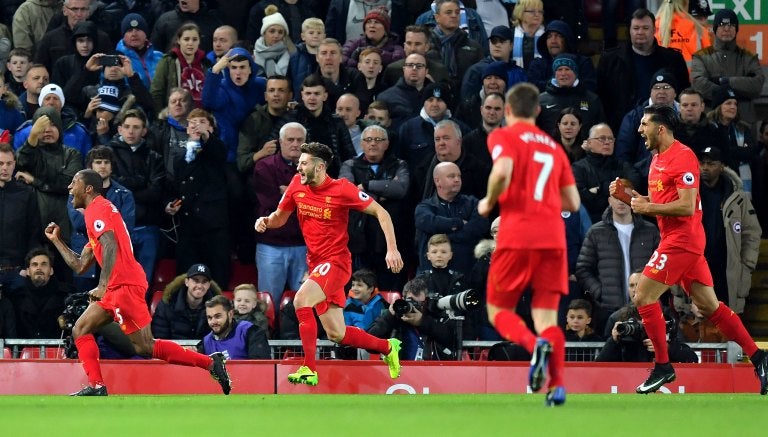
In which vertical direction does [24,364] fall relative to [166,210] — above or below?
below

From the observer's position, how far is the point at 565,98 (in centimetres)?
1764

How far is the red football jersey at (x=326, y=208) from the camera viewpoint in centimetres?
1423

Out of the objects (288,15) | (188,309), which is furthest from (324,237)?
(288,15)

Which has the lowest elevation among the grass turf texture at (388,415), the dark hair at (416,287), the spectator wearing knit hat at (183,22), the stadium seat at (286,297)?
the grass turf texture at (388,415)

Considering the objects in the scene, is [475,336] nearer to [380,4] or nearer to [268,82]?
[268,82]

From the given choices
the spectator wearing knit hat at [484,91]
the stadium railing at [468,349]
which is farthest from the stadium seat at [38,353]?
the spectator wearing knit hat at [484,91]

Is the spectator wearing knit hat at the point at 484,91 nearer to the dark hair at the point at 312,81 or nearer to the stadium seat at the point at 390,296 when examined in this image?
the dark hair at the point at 312,81

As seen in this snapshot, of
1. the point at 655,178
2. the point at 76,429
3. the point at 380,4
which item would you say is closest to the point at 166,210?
the point at 380,4

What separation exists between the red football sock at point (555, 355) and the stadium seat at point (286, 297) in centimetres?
660

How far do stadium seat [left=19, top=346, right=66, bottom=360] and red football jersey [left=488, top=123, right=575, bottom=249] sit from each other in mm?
7035

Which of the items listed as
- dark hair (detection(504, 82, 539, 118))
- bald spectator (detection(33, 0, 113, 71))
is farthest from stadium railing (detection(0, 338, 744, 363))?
dark hair (detection(504, 82, 539, 118))

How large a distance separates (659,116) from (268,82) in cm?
578

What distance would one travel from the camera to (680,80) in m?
18.6

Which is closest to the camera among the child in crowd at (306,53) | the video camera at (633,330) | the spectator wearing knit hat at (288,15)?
the video camera at (633,330)
